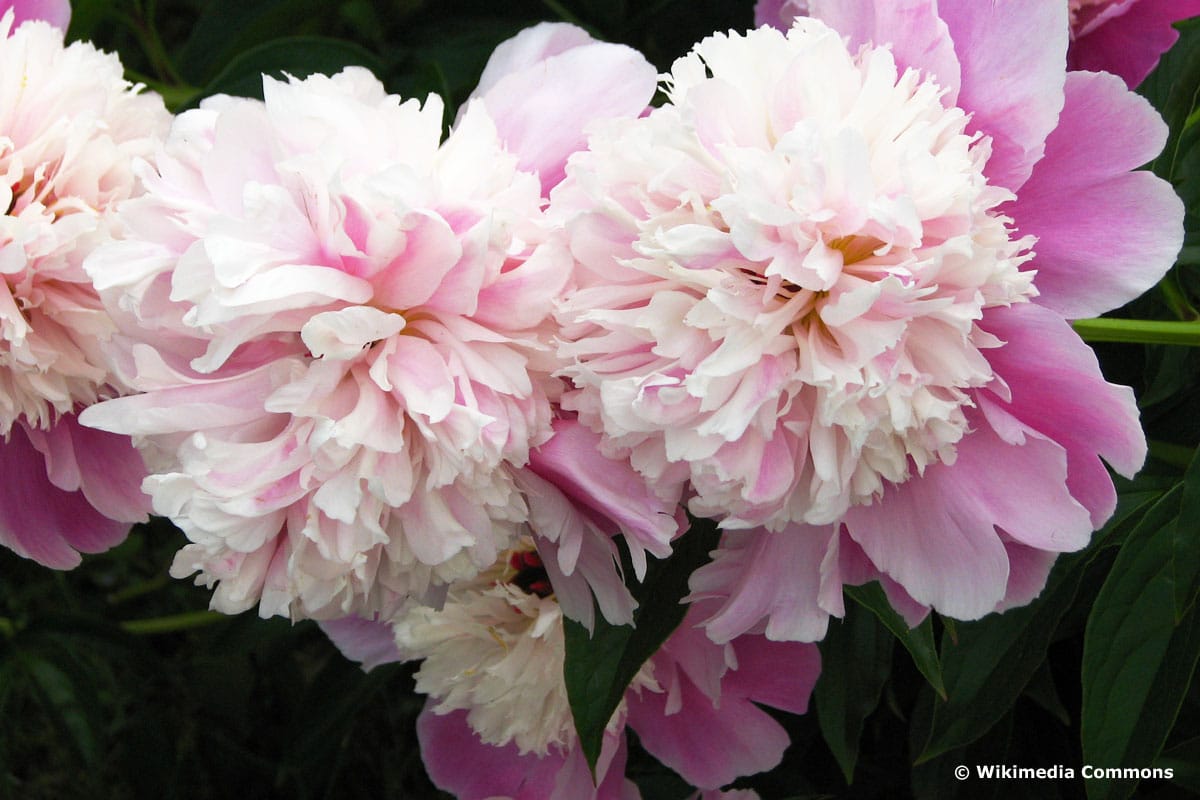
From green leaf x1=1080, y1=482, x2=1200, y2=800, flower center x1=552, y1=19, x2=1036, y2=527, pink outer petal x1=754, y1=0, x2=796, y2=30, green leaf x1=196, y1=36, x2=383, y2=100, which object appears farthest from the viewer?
green leaf x1=196, y1=36, x2=383, y2=100

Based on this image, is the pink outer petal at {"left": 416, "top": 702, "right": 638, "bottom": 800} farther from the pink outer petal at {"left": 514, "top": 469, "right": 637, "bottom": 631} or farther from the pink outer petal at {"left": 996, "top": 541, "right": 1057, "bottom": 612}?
the pink outer petal at {"left": 996, "top": 541, "right": 1057, "bottom": 612}

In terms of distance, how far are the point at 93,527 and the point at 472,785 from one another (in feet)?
1.23

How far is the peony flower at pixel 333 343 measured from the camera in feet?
1.89

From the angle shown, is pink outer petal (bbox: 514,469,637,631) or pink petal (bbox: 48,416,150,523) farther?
pink petal (bbox: 48,416,150,523)

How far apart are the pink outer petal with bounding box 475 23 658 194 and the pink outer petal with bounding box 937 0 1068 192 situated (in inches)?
6.9

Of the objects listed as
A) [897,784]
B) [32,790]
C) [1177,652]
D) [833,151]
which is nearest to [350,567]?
[833,151]

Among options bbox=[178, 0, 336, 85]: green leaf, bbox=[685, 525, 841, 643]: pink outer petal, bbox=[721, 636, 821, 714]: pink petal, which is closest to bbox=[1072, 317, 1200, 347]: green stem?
bbox=[685, 525, 841, 643]: pink outer petal

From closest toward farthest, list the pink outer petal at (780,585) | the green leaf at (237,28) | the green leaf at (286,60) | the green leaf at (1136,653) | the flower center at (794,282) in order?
the flower center at (794,282)
the pink outer petal at (780,585)
the green leaf at (1136,653)
the green leaf at (286,60)
the green leaf at (237,28)

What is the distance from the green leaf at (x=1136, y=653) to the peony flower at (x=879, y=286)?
0.71 ft

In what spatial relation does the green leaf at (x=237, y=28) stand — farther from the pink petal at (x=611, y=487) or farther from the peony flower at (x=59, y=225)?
the pink petal at (x=611, y=487)

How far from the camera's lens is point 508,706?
910mm

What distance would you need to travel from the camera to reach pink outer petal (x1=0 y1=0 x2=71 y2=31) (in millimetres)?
887

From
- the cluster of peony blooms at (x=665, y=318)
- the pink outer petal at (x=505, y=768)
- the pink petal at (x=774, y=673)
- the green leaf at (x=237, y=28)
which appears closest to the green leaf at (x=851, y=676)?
the pink petal at (x=774, y=673)

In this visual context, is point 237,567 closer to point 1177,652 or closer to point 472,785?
point 472,785
